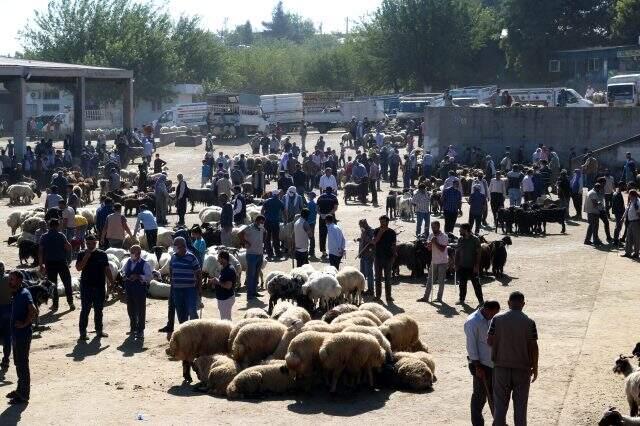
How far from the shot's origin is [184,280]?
15320 mm

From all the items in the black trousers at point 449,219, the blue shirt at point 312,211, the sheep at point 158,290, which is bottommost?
the sheep at point 158,290

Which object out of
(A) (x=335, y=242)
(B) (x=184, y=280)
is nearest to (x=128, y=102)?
(A) (x=335, y=242)

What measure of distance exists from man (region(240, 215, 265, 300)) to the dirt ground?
0.25 metres

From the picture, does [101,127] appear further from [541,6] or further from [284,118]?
[541,6]

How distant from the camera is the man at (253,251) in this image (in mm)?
18766

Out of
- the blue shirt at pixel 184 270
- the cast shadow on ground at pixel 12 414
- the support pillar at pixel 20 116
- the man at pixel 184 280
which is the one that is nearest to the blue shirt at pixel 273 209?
the man at pixel 184 280

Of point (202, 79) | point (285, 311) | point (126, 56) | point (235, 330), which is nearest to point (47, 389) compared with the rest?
point (235, 330)

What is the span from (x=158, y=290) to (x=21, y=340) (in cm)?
703

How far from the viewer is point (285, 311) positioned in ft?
49.0

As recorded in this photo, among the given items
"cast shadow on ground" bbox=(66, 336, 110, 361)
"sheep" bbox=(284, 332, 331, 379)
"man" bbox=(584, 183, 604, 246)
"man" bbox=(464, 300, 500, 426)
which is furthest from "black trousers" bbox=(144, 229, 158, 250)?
"man" bbox=(464, 300, 500, 426)

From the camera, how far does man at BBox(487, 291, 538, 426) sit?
10.3 meters

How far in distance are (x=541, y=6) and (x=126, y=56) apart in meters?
26.2

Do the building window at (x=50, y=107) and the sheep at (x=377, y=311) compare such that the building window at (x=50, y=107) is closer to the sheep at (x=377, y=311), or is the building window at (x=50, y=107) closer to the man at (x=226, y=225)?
the man at (x=226, y=225)

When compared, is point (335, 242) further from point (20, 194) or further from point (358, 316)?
point (20, 194)
